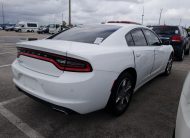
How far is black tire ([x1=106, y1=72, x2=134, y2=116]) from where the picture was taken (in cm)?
267

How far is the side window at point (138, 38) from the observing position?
11.0 feet

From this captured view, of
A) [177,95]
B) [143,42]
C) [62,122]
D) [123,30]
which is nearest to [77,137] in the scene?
[62,122]

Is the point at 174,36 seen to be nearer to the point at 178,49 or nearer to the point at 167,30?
the point at 167,30

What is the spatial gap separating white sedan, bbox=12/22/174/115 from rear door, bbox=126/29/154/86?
0.02 metres

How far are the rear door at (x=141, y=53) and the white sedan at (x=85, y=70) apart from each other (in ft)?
0.06

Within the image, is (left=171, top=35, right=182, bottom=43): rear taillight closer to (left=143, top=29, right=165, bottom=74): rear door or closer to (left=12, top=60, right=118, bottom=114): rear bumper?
(left=143, top=29, right=165, bottom=74): rear door

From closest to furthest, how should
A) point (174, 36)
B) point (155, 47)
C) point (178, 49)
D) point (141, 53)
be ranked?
point (141, 53) → point (155, 47) → point (174, 36) → point (178, 49)

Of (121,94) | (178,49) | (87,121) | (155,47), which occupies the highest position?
(155,47)

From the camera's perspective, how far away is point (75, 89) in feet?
7.22

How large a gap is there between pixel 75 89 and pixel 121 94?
39.4 inches

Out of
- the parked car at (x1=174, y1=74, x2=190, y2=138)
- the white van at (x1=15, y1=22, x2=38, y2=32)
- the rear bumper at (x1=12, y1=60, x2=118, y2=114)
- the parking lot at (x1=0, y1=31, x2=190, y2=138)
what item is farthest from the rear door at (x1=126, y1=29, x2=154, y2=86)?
the white van at (x1=15, y1=22, x2=38, y2=32)

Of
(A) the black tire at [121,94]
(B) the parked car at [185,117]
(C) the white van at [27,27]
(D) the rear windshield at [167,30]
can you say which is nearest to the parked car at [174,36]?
(D) the rear windshield at [167,30]

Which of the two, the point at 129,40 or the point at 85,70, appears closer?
the point at 85,70

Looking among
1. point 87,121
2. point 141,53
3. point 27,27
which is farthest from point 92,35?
point 27,27
